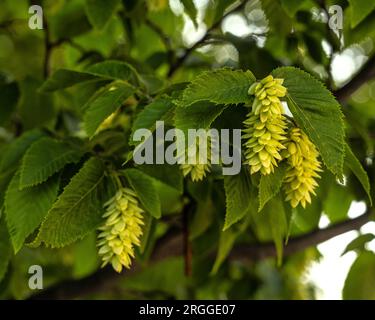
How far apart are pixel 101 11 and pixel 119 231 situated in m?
0.58

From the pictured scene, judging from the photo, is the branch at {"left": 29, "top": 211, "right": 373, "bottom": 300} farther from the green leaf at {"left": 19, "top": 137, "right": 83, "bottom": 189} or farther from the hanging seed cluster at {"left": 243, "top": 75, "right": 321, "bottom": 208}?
the hanging seed cluster at {"left": 243, "top": 75, "right": 321, "bottom": 208}

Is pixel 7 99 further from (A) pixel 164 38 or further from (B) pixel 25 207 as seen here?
(B) pixel 25 207

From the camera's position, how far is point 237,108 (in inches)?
43.3

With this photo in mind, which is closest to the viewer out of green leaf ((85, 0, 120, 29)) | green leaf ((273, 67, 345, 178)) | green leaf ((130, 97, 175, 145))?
green leaf ((273, 67, 345, 178))

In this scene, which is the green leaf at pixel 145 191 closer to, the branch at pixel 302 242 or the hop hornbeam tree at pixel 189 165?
the hop hornbeam tree at pixel 189 165

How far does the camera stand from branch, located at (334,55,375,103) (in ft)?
5.10

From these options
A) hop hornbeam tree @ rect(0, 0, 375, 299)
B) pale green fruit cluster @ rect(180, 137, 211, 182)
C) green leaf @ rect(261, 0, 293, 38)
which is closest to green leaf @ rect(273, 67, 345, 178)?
hop hornbeam tree @ rect(0, 0, 375, 299)

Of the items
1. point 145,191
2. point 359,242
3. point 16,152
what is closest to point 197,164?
point 145,191

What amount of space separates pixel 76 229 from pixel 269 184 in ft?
1.03

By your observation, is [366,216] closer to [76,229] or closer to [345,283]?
[345,283]

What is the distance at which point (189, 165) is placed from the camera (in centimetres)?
111

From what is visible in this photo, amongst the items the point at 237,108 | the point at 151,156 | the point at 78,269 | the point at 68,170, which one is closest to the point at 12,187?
the point at 68,170

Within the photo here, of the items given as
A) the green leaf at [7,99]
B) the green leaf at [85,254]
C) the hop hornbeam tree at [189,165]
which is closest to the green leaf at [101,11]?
the hop hornbeam tree at [189,165]
